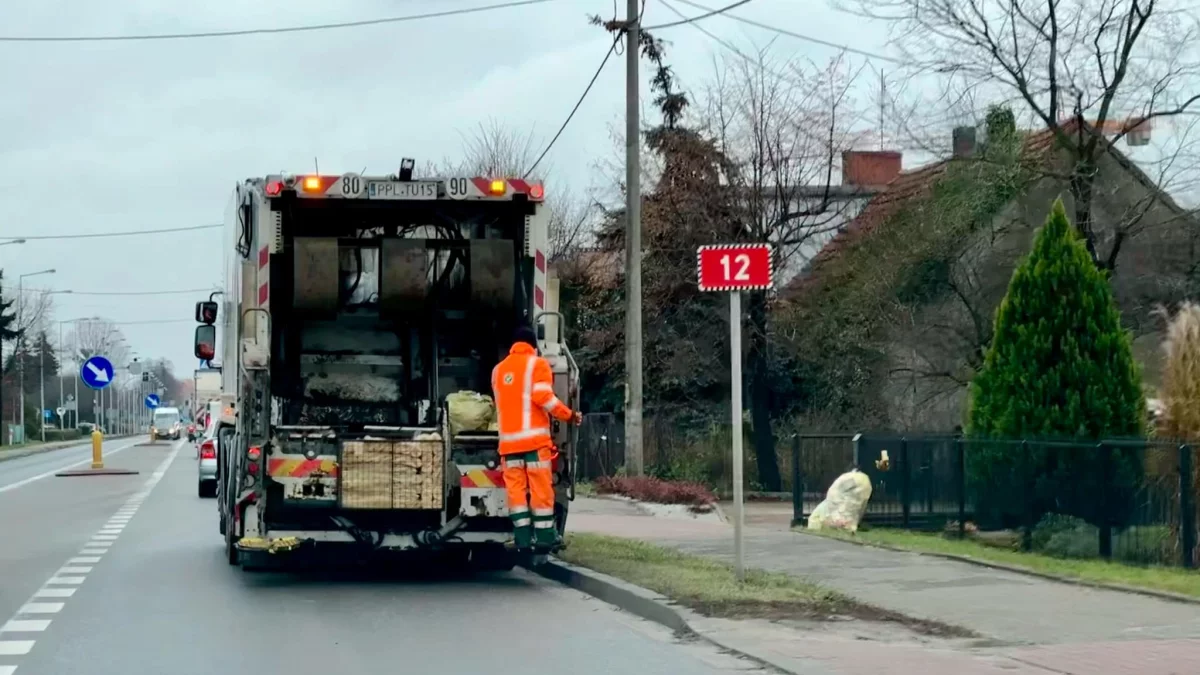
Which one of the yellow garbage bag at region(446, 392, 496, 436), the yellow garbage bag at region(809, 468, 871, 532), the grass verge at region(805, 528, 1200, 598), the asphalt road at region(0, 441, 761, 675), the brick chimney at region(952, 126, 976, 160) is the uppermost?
the brick chimney at region(952, 126, 976, 160)

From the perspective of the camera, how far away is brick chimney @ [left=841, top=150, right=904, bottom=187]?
29.8 metres

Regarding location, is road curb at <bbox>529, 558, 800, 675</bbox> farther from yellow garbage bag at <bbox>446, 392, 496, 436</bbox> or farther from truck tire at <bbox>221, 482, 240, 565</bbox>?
truck tire at <bbox>221, 482, 240, 565</bbox>

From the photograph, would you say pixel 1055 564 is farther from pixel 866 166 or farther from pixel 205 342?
pixel 866 166

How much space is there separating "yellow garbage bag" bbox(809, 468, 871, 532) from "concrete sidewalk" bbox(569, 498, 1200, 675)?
2.71 meters

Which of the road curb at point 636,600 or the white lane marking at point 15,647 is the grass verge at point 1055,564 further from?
the white lane marking at point 15,647

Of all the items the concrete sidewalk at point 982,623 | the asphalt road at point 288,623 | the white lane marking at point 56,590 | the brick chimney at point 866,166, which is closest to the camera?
the concrete sidewalk at point 982,623

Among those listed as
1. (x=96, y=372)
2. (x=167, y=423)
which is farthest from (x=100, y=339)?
(x=96, y=372)

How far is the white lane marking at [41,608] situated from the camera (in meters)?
11.8

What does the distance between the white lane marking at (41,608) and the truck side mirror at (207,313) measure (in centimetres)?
603

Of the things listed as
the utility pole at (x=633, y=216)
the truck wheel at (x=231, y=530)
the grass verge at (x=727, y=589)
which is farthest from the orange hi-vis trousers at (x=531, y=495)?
the utility pole at (x=633, y=216)

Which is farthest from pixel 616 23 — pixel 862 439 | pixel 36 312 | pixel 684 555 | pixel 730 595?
pixel 36 312

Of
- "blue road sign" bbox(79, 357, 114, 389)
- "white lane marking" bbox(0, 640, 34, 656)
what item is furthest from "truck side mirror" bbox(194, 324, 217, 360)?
"blue road sign" bbox(79, 357, 114, 389)

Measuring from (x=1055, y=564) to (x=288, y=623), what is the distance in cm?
655

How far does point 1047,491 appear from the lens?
1569 centimetres
